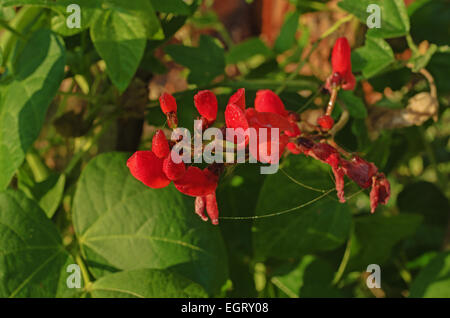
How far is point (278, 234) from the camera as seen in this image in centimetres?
59

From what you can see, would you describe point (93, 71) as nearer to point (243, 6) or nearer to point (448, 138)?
point (448, 138)

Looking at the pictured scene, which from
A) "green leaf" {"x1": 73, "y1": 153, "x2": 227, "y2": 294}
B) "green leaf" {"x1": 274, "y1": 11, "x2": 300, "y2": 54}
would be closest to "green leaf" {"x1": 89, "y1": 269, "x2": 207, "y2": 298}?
"green leaf" {"x1": 73, "y1": 153, "x2": 227, "y2": 294}

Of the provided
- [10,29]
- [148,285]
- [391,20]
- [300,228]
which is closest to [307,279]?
[300,228]

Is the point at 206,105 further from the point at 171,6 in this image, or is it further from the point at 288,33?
the point at 288,33

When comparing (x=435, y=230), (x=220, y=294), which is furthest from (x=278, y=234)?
(x=435, y=230)

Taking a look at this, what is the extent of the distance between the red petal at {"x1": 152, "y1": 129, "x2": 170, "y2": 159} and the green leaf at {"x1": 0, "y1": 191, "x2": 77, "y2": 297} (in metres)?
0.26

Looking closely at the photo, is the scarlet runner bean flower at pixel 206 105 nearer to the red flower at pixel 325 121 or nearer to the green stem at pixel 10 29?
the red flower at pixel 325 121

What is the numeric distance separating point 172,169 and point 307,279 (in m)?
0.38

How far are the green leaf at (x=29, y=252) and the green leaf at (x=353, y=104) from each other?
356 millimetres

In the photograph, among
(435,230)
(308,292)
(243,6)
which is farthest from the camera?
(243,6)

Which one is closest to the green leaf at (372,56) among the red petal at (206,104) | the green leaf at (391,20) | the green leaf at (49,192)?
the green leaf at (391,20)

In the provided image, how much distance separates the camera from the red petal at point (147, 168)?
334 mm

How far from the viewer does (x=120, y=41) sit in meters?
0.48

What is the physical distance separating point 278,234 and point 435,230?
49 centimetres
